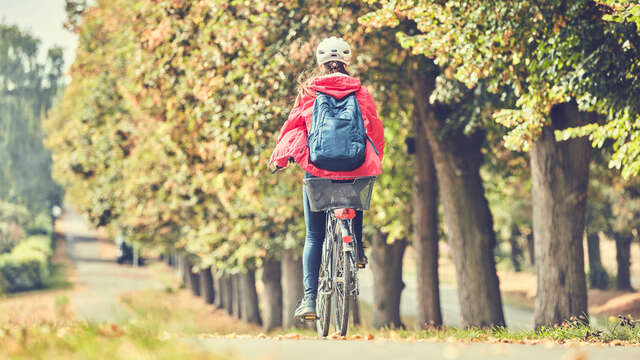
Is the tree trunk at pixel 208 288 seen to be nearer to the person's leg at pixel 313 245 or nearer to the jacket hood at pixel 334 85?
the person's leg at pixel 313 245

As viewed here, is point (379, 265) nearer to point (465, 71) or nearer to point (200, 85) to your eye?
point (200, 85)

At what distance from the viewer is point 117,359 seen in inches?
151

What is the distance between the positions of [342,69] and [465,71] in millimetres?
3540

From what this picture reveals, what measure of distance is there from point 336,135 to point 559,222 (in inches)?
225

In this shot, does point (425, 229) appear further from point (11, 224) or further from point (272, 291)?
point (11, 224)

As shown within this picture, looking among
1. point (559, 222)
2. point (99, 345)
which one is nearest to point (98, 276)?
point (559, 222)

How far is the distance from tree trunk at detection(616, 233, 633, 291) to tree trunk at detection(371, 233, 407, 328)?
47.9 ft

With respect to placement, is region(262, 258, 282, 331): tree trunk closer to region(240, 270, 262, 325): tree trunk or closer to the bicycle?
region(240, 270, 262, 325): tree trunk

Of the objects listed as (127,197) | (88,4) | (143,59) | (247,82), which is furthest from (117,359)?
(88,4)

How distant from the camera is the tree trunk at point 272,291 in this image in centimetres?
2748

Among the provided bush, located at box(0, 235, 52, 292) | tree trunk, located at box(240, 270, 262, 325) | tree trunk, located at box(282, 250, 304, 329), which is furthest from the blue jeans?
bush, located at box(0, 235, 52, 292)

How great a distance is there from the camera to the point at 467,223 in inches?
506

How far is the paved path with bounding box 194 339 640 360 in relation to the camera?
4.33m

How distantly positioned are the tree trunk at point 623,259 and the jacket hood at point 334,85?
88.6 feet
